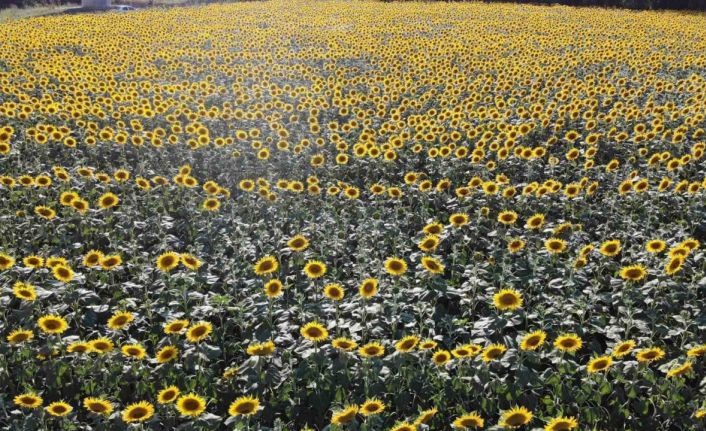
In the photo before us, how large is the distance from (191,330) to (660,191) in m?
5.02

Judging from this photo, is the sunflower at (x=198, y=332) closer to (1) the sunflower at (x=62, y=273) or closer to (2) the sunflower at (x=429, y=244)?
(1) the sunflower at (x=62, y=273)

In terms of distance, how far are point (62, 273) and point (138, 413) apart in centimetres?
172

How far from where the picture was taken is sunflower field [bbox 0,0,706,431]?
399 cm

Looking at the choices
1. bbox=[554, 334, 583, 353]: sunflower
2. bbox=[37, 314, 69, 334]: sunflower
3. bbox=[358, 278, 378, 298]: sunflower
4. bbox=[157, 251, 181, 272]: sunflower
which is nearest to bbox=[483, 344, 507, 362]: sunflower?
bbox=[554, 334, 583, 353]: sunflower

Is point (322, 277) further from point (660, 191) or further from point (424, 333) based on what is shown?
point (660, 191)

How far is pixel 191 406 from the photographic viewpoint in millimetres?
3582

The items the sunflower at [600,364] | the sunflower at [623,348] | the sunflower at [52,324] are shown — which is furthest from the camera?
the sunflower at [52,324]

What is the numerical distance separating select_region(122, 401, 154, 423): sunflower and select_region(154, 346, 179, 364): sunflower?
58 cm

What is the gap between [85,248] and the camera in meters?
6.10

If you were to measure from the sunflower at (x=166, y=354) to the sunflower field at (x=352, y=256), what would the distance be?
23mm

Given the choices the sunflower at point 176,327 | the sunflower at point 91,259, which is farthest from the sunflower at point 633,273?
the sunflower at point 91,259

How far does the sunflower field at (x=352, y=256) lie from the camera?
399 centimetres

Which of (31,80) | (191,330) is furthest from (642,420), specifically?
(31,80)

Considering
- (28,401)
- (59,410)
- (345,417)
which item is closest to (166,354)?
(59,410)
